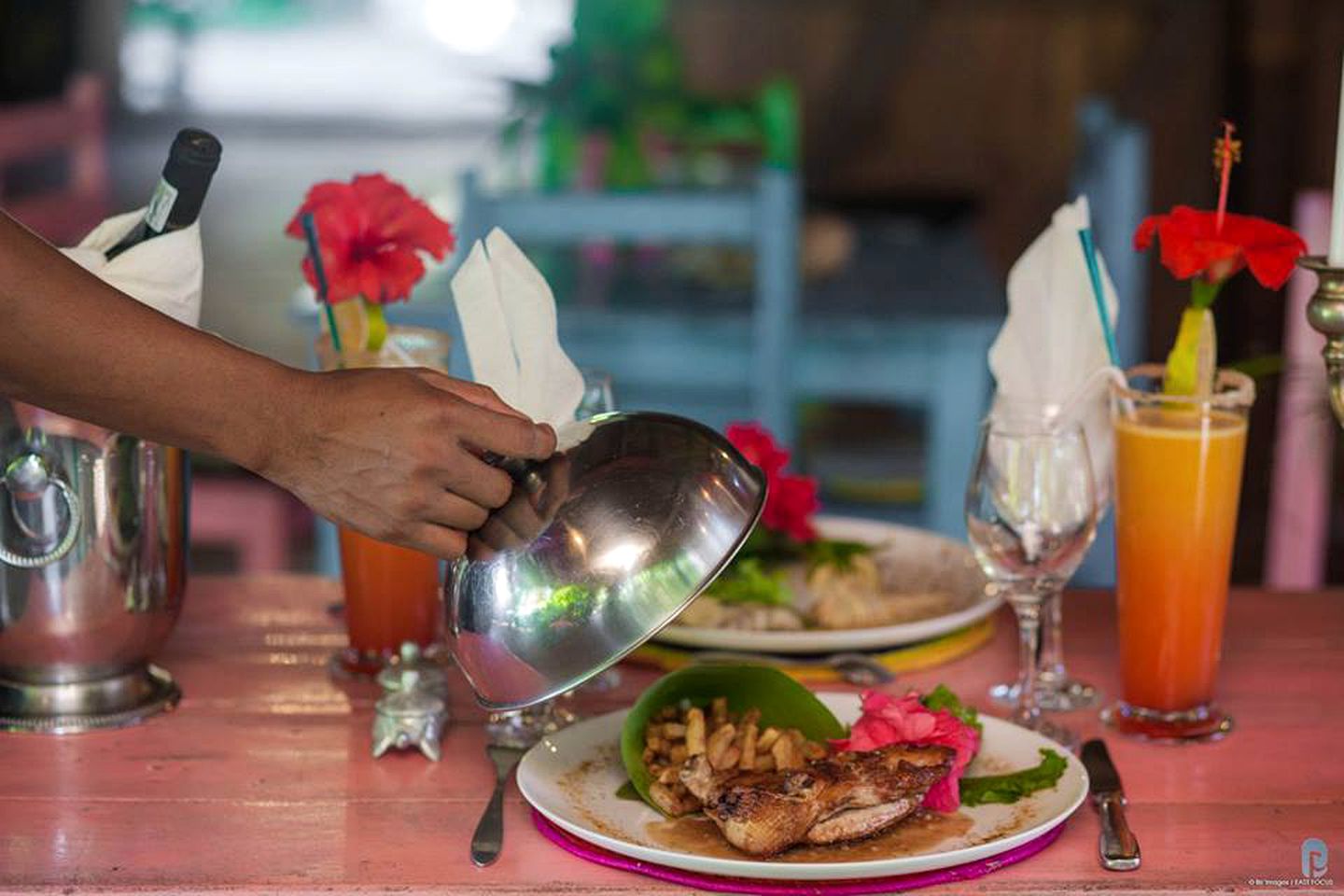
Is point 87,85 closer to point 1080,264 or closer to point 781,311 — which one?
point 781,311

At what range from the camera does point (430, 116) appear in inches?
207

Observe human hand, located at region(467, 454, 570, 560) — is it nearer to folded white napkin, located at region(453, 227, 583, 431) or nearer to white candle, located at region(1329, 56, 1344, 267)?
folded white napkin, located at region(453, 227, 583, 431)

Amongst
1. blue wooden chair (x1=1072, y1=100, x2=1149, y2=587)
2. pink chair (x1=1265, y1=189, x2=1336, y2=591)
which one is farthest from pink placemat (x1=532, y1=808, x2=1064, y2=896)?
pink chair (x1=1265, y1=189, x2=1336, y2=591)

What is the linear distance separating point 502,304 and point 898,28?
3.65 metres

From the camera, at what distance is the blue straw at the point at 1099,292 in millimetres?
1243

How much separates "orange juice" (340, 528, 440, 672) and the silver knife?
49 centimetres

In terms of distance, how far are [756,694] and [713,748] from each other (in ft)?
0.26

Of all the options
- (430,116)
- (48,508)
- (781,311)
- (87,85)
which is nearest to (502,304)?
(48,508)

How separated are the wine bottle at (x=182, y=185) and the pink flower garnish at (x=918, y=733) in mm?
521

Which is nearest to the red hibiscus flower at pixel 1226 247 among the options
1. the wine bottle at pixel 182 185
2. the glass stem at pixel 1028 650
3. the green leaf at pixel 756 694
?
the glass stem at pixel 1028 650

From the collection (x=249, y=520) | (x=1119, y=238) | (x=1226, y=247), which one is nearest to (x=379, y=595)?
(x=1226, y=247)

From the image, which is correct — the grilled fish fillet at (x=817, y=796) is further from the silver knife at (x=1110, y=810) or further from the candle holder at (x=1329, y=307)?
the candle holder at (x=1329, y=307)

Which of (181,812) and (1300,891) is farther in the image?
(181,812)

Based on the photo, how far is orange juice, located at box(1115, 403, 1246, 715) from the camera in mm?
1169
